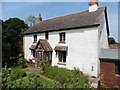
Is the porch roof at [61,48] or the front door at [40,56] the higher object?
the porch roof at [61,48]

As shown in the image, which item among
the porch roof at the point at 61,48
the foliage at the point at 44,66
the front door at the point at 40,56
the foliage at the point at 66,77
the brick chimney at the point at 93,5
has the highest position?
the brick chimney at the point at 93,5

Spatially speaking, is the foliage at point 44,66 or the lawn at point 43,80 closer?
the lawn at point 43,80

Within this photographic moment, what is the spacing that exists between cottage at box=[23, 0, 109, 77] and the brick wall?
693 millimetres

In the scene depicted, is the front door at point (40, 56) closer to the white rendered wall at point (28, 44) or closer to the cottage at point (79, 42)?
the cottage at point (79, 42)

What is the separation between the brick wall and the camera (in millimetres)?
17938

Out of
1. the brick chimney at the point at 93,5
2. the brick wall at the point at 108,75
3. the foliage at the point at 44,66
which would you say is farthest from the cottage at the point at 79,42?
the foliage at the point at 44,66

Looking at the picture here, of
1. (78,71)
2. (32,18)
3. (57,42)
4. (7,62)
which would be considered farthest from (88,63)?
(32,18)

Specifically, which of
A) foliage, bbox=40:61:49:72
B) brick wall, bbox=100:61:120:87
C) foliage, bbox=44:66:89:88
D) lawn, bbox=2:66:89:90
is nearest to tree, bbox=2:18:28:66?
foliage, bbox=40:61:49:72

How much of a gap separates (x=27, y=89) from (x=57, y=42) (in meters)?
13.9

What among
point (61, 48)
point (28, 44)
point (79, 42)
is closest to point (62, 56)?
point (61, 48)

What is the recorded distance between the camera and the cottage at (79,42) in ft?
67.0

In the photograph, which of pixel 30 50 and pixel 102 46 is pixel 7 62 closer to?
pixel 30 50

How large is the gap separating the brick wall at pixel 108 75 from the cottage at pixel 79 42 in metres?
0.69

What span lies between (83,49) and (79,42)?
44.3 inches
